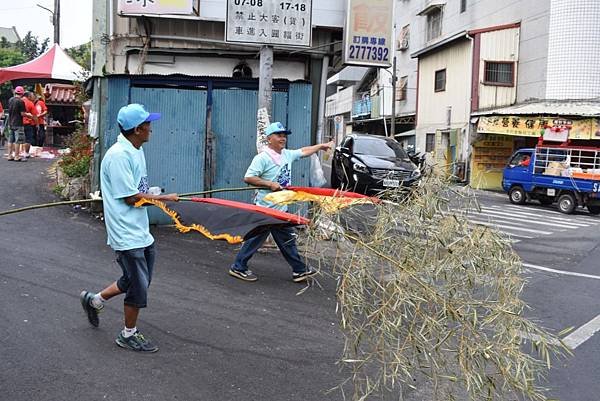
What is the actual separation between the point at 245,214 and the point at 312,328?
4.32 feet

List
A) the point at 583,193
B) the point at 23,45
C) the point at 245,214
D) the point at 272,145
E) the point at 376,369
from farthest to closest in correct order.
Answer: the point at 23,45
the point at 583,193
the point at 272,145
the point at 245,214
the point at 376,369

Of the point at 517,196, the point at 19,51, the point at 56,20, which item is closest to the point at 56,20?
the point at 56,20

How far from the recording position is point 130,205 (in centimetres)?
449

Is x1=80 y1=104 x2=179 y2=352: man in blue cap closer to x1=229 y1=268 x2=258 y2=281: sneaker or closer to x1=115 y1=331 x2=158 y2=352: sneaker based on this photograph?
x1=115 y1=331 x2=158 y2=352: sneaker

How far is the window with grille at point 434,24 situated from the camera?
3077 centimetres

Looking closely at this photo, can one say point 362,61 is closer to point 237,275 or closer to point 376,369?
point 237,275

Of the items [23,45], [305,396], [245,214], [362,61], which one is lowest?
[305,396]

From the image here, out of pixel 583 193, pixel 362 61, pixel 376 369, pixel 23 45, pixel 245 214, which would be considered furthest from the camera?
pixel 23 45

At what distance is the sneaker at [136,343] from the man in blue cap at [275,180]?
208 cm

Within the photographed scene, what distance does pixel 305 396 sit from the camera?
13.4 ft

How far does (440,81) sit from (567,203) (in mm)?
13062

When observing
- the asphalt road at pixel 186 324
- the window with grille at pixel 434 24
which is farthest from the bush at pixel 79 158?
the window with grille at pixel 434 24

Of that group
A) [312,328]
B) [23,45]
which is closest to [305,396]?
[312,328]

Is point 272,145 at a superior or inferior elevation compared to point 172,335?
superior
